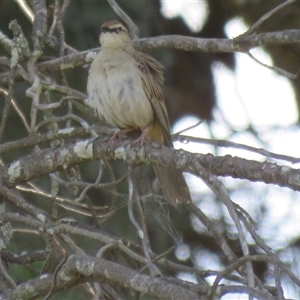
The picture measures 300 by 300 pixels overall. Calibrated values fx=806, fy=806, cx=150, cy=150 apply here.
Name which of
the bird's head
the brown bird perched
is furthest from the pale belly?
the bird's head

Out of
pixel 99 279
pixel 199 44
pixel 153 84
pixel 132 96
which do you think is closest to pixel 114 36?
pixel 153 84

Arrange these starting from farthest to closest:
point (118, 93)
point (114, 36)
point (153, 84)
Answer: point (114, 36) < point (153, 84) < point (118, 93)

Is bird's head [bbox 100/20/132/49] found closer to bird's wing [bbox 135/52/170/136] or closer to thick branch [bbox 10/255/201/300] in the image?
bird's wing [bbox 135/52/170/136]

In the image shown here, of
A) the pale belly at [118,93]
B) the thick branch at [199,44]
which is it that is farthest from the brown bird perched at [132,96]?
the thick branch at [199,44]

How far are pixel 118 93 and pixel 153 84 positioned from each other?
338mm

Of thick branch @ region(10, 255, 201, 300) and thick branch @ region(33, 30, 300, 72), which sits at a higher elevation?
thick branch @ region(33, 30, 300, 72)

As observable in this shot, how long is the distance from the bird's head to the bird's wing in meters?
0.14

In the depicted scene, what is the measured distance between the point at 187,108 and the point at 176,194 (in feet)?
8.23

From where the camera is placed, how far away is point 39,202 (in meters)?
5.90

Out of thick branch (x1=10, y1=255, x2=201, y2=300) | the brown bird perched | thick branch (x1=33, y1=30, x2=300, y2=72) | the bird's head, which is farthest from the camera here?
the bird's head

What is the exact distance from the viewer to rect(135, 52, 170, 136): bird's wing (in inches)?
211

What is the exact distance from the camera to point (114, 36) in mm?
5652

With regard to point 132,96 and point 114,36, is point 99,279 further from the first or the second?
point 114,36

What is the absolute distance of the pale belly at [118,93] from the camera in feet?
17.0
